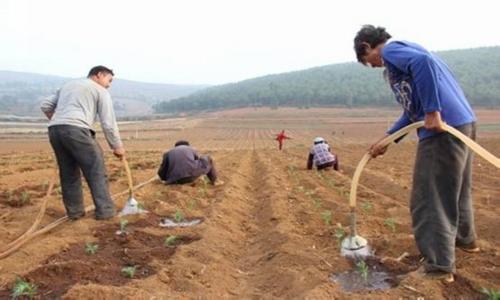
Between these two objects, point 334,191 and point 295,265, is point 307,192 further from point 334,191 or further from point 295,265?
point 295,265

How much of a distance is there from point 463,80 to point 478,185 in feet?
274

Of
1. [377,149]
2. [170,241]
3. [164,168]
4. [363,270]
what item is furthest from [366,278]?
[164,168]

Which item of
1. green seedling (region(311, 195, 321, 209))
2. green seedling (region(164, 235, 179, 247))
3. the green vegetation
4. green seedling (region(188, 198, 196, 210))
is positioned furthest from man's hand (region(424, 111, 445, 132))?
the green vegetation

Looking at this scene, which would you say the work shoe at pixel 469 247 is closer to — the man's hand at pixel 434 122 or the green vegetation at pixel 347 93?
the man's hand at pixel 434 122

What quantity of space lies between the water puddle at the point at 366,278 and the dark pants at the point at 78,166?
127 inches

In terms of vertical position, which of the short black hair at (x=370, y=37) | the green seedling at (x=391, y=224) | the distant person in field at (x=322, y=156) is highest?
the short black hair at (x=370, y=37)

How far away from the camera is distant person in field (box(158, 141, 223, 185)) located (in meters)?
9.02

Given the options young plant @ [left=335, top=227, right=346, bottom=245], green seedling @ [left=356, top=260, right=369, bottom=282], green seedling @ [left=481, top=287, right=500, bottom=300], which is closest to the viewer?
green seedling @ [left=481, top=287, right=500, bottom=300]

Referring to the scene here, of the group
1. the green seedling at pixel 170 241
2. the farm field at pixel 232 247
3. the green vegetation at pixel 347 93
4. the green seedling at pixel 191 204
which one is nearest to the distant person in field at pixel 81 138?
the farm field at pixel 232 247

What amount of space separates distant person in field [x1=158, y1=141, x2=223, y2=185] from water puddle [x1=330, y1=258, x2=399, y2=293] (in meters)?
4.95

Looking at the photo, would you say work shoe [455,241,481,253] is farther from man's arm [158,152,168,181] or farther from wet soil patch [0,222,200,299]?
man's arm [158,152,168,181]

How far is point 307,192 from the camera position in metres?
8.51

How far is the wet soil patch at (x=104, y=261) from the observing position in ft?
13.5

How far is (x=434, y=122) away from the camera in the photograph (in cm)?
377
